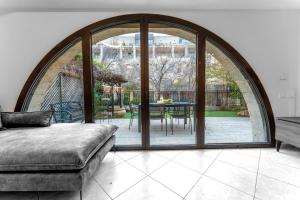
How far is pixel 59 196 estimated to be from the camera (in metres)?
1.86

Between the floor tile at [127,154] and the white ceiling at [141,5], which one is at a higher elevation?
the white ceiling at [141,5]

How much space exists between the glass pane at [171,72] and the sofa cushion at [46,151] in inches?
57.1

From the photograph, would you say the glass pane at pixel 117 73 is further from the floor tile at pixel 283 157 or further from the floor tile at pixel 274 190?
the floor tile at pixel 283 157

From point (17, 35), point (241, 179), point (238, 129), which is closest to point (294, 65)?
point (238, 129)

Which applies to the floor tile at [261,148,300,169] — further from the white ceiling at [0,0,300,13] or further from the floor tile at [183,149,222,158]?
the white ceiling at [0,0,300,13]

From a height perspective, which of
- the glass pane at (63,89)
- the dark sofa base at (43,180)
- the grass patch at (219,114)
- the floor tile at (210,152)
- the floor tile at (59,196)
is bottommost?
the floor tile at (59,196)

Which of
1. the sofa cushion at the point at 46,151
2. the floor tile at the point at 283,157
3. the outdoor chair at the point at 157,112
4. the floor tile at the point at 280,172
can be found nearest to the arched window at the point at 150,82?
the outdoor chair at the point at 157,112

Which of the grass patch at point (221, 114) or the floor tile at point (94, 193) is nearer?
the floor tile at point (94, 193)

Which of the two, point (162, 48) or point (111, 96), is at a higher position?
point (162, 48)

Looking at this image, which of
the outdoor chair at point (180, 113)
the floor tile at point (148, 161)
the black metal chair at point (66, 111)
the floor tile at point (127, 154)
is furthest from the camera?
the outdoor chair at point (180, 113)

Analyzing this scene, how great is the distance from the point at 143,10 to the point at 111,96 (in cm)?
154

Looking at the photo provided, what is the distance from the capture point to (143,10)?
2959 mm

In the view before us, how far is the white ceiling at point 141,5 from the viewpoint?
104 inches

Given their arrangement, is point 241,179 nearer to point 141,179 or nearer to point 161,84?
point 141,179
